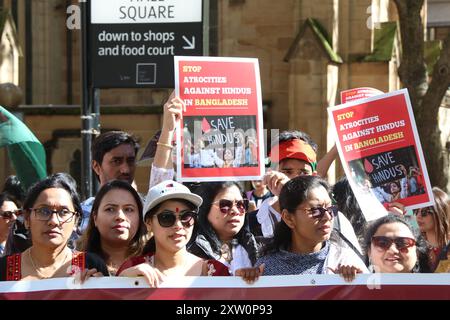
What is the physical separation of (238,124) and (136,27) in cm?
243

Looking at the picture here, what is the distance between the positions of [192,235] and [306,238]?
2.64 feet

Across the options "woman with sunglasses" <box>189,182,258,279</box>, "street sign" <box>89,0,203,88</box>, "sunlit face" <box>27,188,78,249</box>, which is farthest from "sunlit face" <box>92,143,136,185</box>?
"street sign" <box>89,0,203,88</box>

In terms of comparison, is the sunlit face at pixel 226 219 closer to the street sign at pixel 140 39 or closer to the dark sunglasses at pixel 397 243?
the dark sunglasses at pixel 397 243

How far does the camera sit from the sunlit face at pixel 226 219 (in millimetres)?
6492

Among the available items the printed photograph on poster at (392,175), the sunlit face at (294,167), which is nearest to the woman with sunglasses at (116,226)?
the sunlit face at (294,167)

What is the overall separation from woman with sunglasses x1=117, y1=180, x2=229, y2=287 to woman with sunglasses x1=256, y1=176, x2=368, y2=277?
286mm

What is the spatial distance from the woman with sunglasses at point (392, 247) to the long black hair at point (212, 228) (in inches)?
26.0

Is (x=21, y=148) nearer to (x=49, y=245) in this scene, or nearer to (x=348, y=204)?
(x=49, y=245)

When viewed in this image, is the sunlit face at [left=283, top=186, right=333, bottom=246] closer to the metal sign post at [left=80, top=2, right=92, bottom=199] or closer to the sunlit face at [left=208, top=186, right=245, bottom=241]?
the sunlit face at [left=208, top=186, right=245, bottom=241]

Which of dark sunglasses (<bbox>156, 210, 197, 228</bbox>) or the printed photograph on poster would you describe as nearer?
dark sunglasses (<bbox>156, 210, 197, 228</bbox>)

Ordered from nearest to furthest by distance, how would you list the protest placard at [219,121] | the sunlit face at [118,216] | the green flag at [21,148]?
the sunlit face at [118,216]
the protest placard at [219,121]
the green flag at [21,148]

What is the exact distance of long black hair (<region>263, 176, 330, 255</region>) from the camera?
600 cm

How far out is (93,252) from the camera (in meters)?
6.32
